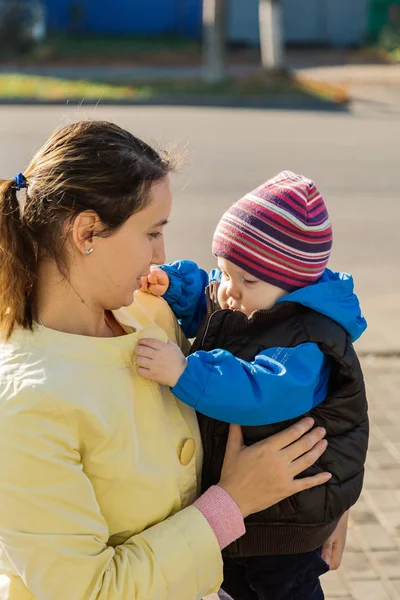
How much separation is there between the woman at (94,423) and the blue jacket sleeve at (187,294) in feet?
1.48

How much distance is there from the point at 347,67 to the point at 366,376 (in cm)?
1685

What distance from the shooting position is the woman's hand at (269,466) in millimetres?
1854

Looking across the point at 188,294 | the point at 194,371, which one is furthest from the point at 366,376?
the point at 194,371

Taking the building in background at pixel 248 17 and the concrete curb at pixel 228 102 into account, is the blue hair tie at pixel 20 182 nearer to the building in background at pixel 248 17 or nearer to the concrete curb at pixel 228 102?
the concrete curb at pixel 228 102

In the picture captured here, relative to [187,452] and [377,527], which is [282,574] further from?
[377,527]

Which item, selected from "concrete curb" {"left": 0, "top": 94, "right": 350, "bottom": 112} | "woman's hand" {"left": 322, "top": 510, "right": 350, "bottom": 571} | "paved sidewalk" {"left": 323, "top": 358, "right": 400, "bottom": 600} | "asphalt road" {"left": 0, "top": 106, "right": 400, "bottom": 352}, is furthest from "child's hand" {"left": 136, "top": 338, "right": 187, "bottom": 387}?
"concrete curb" {"left": 0, "top": 94, "right": 350, "bottom": 112}

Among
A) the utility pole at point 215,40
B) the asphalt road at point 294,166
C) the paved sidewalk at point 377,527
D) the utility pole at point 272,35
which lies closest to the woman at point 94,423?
the paved sidewalk at point 377,527

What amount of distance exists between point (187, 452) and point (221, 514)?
5.6 inches

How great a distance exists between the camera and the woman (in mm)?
1567

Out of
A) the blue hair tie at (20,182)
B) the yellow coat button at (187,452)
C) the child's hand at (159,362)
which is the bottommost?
the yellow coat button at (187,452)

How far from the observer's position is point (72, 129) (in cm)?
180

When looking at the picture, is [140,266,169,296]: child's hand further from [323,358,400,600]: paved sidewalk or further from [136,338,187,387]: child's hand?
[323,358,400,600]: paved sidewalk

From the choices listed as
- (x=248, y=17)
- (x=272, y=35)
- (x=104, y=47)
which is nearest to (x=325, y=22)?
(x=248, y=17)

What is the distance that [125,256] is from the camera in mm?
1762
